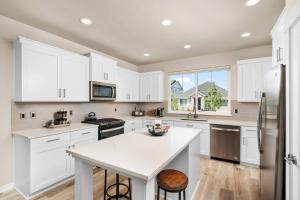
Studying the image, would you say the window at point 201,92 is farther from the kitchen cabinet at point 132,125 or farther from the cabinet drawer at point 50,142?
the cabinet drawer at point 50,142

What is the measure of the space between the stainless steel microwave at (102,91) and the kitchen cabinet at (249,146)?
10.3 feet

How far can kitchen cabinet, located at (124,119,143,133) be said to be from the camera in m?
3.92

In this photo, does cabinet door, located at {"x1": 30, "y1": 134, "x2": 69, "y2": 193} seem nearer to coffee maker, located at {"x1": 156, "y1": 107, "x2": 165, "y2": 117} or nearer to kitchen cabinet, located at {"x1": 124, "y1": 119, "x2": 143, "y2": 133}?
kitchen cabinet, located at {"x1": 124, "y1": 119, "x2": 143, "y2": 133}

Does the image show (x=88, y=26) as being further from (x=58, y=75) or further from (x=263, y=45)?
(x=263, y=45)

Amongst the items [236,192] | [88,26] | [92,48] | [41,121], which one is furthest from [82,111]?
[236,192]

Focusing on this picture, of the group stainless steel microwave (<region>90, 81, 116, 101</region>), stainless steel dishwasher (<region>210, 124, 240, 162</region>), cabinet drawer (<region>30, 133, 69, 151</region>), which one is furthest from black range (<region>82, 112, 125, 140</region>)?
stainless steel dishwasher (<region>210, 124, 240, 162</region>)

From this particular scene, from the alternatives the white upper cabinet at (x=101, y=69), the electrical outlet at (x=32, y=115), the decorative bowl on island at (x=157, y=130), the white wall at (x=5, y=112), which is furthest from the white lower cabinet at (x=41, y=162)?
the decorative bowl on island at (x=157, y=130)

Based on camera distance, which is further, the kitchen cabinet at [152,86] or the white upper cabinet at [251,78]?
the kitchen cabinet at [152,86]

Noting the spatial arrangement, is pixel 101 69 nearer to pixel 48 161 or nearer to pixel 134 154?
pixel 48 161

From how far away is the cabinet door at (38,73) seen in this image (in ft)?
7.38

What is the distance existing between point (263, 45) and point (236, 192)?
3236 millimetres

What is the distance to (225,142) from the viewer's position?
3.40 meters

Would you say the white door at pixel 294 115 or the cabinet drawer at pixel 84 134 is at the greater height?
the white door at pixel 294 115

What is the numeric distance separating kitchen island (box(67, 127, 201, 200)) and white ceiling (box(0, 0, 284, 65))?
184 centimetres
